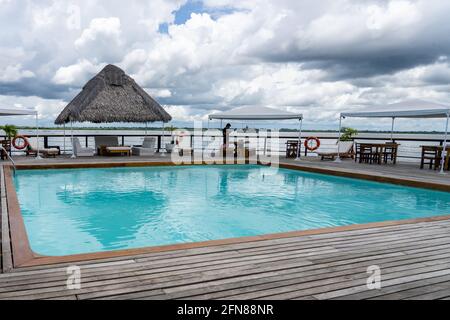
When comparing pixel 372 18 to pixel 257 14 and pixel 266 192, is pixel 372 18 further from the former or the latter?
pixel 266 192

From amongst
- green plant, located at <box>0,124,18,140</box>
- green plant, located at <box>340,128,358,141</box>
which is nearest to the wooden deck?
green plant, located at <box>0,124,18,140</box>

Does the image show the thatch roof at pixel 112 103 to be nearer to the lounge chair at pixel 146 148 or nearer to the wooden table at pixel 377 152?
Result: the lounge chair at pixel 146 148

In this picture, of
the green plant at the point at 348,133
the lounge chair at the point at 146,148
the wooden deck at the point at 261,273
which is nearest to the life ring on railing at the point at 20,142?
the lounge chair at the point at 146,148

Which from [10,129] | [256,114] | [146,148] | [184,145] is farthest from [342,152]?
[10,129]

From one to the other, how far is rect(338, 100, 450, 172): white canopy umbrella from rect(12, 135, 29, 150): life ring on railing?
967cm

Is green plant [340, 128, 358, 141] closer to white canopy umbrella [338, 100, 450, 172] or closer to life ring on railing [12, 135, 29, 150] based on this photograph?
white canopy umbrella [338, 100, 450, 172]

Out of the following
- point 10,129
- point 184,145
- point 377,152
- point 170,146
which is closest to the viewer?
point 377,152

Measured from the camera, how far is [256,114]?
1173cm

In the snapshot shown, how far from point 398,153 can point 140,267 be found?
38.1 ft

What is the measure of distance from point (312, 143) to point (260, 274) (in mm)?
11308

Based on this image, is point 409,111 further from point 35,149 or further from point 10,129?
point 10,129

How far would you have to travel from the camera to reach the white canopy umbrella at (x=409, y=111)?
862 centimetres

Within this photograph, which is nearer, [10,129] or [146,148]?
[10,129]

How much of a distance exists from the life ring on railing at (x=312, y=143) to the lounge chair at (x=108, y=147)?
20.5 ft
